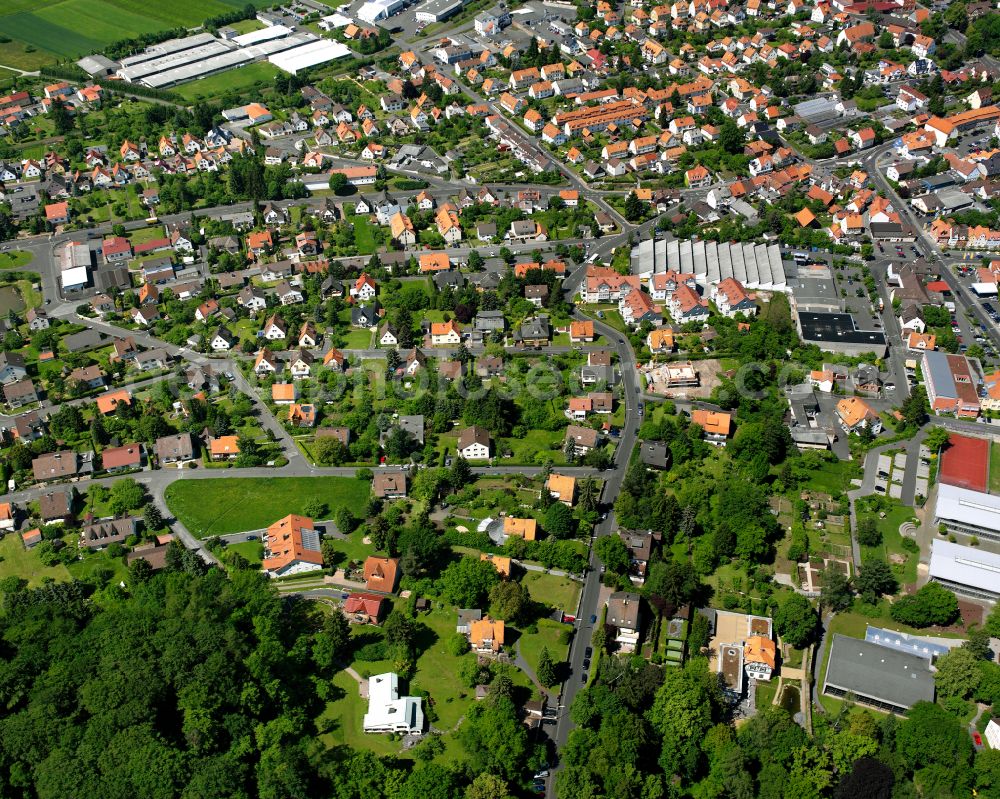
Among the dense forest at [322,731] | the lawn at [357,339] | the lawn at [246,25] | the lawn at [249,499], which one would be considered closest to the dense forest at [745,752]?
the dense forest at [322,731]


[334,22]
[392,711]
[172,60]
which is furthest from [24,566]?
[334,22]

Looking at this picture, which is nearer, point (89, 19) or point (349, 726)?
point (349, 726)

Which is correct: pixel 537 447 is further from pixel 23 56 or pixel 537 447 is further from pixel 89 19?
pixel 89 19

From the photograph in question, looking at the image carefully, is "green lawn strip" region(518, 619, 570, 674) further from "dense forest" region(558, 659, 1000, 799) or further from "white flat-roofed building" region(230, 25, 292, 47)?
"white flat-roofed building" region(230, 25, 292, 47)

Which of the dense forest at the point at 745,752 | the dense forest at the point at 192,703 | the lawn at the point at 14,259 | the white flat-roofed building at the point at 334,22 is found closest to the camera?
the dense forest at the point at 745,752

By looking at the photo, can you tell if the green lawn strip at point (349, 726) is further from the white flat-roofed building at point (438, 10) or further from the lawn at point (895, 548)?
the white flat-roofed building at point (438, 10)

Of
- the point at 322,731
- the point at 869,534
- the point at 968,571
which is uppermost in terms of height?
the point at 869,534

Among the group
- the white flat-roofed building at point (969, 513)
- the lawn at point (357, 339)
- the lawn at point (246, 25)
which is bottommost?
the white flat-roofed building at point (969, 513)
